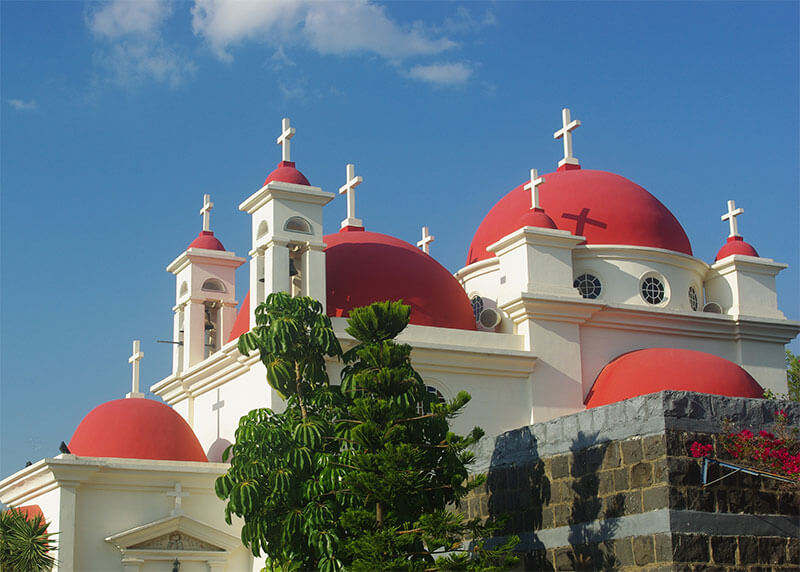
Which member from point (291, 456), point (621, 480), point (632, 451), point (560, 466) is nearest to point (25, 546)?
point (291, 456)

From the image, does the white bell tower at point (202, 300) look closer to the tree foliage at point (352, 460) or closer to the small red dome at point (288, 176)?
the small red dome at point (288, 176)

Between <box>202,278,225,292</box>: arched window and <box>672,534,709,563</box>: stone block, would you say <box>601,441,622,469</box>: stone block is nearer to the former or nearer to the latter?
<box>672,534,709,563</box>: stone block

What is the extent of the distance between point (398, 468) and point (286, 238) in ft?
23.8

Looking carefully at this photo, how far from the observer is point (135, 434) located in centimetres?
1855

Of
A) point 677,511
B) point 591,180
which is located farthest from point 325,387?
point 591,180

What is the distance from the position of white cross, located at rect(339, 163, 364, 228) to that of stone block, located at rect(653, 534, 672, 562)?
13101 millimetres

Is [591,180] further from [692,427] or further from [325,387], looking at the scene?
[692,427]

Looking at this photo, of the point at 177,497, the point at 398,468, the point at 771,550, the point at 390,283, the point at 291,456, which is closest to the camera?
the point at 771,550

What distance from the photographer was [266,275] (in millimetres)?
18625

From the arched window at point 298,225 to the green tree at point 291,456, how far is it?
382cm

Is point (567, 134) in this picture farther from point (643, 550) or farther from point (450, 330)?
point (643, 550)

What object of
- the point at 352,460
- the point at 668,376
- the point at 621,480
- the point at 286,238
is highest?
the point at 286,238

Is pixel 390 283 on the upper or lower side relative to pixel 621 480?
upper

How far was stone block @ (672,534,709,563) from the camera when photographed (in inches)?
407
